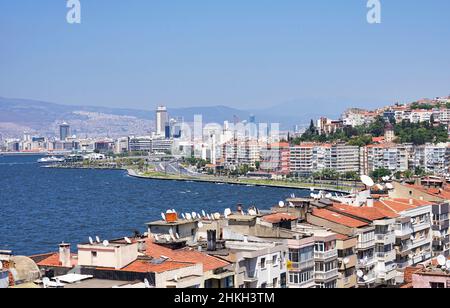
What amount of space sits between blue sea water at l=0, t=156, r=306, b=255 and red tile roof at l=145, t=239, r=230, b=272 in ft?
40.2

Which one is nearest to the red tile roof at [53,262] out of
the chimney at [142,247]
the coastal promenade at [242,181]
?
the chimney at [142,247]

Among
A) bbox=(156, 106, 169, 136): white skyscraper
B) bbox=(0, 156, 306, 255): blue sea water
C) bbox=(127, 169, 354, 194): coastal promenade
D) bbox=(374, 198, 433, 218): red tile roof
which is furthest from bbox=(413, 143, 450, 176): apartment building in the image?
bbox=(156, 106, 169, 136): white skyscraper

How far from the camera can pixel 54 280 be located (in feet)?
21.7

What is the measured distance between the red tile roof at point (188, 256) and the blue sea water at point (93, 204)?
1226cm

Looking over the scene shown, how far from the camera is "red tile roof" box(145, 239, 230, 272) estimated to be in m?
7.25

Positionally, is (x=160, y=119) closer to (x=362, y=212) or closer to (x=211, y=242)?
(x=362, y=212)

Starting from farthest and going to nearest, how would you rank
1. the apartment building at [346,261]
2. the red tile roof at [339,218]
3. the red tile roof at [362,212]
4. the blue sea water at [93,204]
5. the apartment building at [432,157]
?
the apartment building at [432,157] → the blue sea water at [93,204] → the red tile roof at [362,212] → the red tile roof at [339,218] → the apartment building at [346,261]

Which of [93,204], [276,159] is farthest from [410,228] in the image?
[276,159]

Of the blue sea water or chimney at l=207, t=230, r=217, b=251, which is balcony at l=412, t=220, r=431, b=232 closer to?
chimney at l=207, t=230, r=217, b=251

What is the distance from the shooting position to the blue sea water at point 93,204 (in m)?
24.0

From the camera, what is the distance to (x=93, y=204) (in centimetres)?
3750

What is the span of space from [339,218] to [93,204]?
91.8ft

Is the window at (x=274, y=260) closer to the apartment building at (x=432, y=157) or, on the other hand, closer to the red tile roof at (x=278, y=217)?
the red tile roof at (x=278, y=217)
